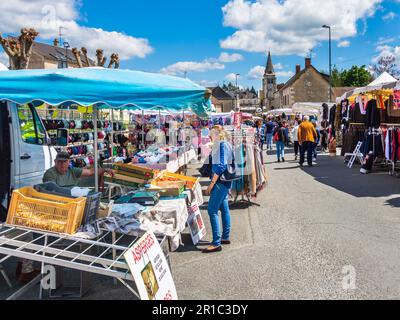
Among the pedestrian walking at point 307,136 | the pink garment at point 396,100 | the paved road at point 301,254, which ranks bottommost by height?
the paved road at point 301,254

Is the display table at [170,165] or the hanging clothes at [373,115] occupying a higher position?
the hanging clothes at [373,115]

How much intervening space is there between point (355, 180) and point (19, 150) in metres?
8.93

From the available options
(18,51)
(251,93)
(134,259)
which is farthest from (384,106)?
(251,93)

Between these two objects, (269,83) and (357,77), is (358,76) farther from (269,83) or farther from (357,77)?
(269,83)

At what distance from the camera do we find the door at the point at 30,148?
6004 millimetres

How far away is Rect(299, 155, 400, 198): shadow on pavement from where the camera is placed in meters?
9.47

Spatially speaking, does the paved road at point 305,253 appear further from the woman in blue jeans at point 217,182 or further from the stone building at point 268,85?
the stone building at point 268,85

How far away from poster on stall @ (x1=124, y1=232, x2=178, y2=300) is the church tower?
109 metres

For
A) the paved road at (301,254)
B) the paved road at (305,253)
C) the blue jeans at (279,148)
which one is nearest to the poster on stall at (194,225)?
the paved road at (301,254)

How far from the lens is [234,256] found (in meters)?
5.33

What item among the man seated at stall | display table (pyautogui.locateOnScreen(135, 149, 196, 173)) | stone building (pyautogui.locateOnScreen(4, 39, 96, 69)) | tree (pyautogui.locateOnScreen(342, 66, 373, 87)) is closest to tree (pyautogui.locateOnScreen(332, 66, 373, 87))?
tree (pyautogui.locateOnScreen(342, 66, 373, 87))

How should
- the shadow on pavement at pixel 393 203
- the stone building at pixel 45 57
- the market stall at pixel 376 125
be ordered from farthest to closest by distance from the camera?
the stone building at pixel 45 57
the market stall at pixel 376 125
the shadow on pavement at pixel 393 203

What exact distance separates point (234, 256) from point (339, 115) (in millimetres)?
14230

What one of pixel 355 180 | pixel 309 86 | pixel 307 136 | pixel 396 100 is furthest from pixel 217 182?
pixel 309 86
